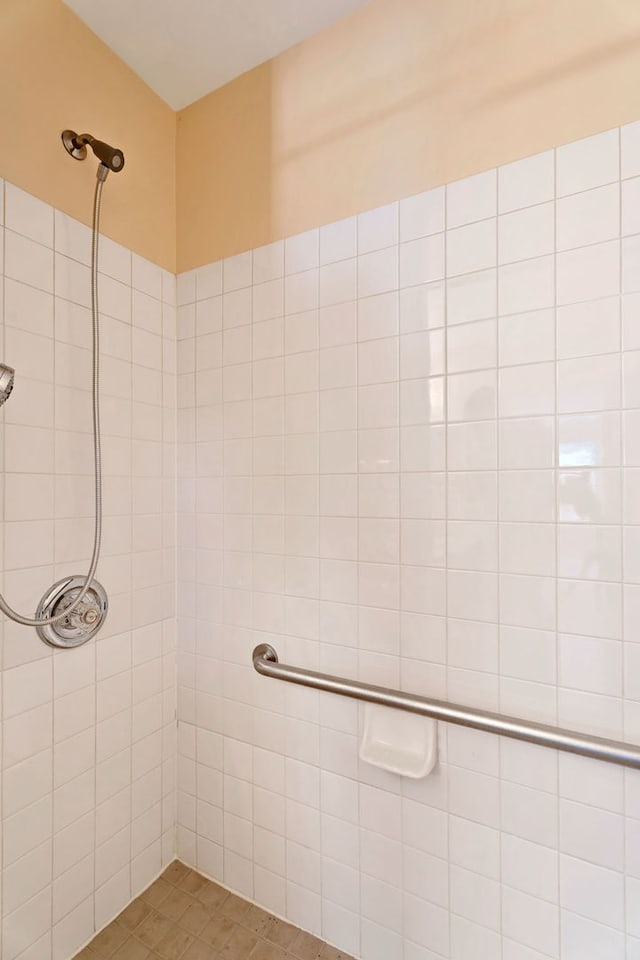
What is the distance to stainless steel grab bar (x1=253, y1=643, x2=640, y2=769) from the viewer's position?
835 millimetres

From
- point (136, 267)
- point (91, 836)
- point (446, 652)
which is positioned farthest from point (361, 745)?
point (136, 267)

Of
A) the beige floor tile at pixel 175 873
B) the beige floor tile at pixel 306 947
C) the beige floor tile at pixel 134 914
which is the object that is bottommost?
the beige floor tile at pixel 306 947

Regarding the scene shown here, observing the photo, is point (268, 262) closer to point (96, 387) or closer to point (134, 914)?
point (96, 387)

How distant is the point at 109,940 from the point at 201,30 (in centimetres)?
245

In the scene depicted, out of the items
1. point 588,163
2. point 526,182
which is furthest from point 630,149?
point 526,182

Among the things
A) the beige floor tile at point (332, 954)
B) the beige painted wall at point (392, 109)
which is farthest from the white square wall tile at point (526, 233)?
the beige floor tile at point (332, 954)

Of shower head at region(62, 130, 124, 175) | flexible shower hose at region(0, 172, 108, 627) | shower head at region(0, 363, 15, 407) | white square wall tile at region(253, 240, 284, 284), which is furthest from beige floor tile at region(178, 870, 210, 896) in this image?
shower head at region(62, 130, 124, 175)

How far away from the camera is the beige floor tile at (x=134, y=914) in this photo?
4.03 feet

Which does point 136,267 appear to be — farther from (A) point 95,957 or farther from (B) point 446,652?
(A) point 95,957

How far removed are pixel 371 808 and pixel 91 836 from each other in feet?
2.49

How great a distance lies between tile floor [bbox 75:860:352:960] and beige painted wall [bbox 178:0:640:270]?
75.4 inches

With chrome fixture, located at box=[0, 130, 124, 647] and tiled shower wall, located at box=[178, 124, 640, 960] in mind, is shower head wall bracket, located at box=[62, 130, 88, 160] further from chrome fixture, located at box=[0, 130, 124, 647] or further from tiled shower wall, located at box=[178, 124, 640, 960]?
tiled shower wall, located at box=[178, 124, 640, 960]

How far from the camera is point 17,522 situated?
1.04 metres

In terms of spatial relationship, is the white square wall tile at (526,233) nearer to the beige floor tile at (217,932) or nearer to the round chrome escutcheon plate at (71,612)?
the round chrome escutcheon plate at (71,612)
